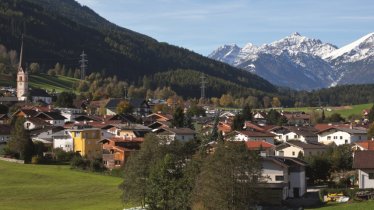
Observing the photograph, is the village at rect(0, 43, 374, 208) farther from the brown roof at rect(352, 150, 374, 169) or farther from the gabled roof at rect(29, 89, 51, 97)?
the gabled roof at rect(29, 89, 51, 97)

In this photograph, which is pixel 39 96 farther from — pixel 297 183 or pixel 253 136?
pixel 297 183

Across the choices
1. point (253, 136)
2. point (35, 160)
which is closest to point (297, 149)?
point (253, 136)

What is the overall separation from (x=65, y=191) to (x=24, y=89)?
9398cm

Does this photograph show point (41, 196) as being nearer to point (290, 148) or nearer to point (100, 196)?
point (100, 196)

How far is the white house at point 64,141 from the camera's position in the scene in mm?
82250

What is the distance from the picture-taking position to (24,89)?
146500 millimetres

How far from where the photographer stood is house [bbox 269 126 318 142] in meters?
96.4

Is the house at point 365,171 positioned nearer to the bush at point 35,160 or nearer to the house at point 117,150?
the house at point 117,150

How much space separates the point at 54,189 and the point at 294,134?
46944mm

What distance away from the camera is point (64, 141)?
8325 centimetres

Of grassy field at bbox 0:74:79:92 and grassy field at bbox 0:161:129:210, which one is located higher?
grassy field at bbox 0:74:79:92

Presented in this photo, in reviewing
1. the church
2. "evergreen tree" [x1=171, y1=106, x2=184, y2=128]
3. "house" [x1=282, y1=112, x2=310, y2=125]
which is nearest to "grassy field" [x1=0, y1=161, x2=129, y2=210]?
"evergreen tree" [x1=171, y1=106, x2=184, y2=128]

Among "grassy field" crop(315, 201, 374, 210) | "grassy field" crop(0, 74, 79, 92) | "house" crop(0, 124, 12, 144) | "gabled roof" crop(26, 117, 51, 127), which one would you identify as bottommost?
"grassy field" crop(315, 201, 374, 210)

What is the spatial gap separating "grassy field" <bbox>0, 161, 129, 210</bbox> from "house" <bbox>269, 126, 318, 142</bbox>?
3639cm
